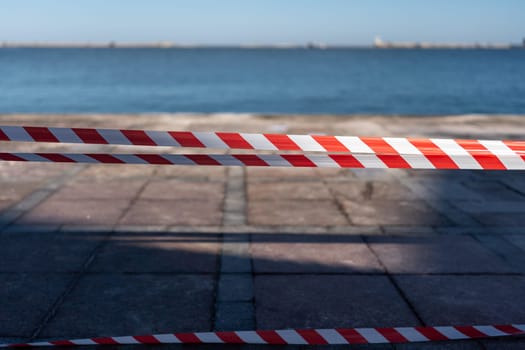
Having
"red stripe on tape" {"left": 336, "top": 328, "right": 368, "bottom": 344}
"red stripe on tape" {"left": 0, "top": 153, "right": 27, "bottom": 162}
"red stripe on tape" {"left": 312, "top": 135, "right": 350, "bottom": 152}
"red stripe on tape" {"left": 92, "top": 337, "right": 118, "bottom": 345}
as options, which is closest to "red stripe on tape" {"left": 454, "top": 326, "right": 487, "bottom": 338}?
"red stripe on tape" {"left": 336, "top": 328, "right": 368, "bottom": 344}

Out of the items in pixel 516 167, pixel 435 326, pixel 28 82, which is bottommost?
pixel 28 82

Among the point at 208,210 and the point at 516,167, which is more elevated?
the point at 516,167

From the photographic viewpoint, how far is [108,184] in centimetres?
783

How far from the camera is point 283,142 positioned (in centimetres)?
356

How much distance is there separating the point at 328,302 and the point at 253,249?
4.20 ft

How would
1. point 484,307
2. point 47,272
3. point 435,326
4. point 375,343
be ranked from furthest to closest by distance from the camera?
point 47,272, point 484,307, point 435,326, point 375,343

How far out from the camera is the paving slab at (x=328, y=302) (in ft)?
12.3

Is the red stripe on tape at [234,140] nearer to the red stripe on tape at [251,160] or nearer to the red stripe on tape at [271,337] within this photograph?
the red stripe on tape at [251,160]

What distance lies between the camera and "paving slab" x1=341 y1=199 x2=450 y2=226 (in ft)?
20.2

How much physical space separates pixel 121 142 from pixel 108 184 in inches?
176

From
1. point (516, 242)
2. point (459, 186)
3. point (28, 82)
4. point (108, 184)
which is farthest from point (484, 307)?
point (28, 82)

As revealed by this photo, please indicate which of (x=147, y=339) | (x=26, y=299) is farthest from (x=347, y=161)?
(x=26, y=299)

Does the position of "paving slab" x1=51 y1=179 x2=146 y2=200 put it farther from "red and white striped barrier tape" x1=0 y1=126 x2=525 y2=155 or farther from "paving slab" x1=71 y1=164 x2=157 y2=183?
"red and white striped barrier tape" x1=0 y1=126 x2=525 y2=155

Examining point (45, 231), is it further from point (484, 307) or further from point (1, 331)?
point (484, 307)
